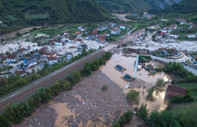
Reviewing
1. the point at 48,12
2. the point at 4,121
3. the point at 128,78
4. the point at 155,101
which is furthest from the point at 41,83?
the point at 48,12

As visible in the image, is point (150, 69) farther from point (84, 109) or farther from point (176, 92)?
point (84, 109)

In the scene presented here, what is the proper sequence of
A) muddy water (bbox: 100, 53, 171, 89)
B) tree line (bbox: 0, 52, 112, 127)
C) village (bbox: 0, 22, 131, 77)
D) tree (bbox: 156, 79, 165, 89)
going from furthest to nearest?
village (bbox: 0, 22, 131, 77), muddy water (bbox: 100, 53, 171, 89), tree (bbox: 156, 79, 165, 89), tree line (bbox: 0, 52, 112, 127)

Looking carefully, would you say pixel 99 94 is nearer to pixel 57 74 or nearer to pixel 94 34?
pixel 57 74

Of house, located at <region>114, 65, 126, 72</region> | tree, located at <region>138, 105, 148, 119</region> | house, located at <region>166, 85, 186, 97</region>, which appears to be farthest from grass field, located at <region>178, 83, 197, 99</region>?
house, located at <region>114, 65, 126, 72</region>

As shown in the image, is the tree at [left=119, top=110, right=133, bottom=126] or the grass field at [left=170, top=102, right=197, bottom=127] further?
the tree at [left=119, top=110, right=133, bottom=126]

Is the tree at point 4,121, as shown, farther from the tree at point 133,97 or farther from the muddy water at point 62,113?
the tree at point 133,97

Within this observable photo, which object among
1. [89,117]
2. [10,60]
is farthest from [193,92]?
[10,60]

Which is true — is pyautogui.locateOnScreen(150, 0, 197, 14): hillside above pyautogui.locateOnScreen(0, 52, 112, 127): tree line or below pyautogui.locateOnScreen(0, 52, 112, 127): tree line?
above

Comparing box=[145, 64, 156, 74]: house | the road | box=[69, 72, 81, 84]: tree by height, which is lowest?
box=[145, 64, 156, 74]: house

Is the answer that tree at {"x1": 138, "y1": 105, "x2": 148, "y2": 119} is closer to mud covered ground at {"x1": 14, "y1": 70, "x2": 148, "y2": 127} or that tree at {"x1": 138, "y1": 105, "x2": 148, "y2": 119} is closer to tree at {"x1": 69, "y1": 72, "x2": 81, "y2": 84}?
mud covered ground at {"x1": 14, "y1": 70, "x2": 148, "y2": 127}
